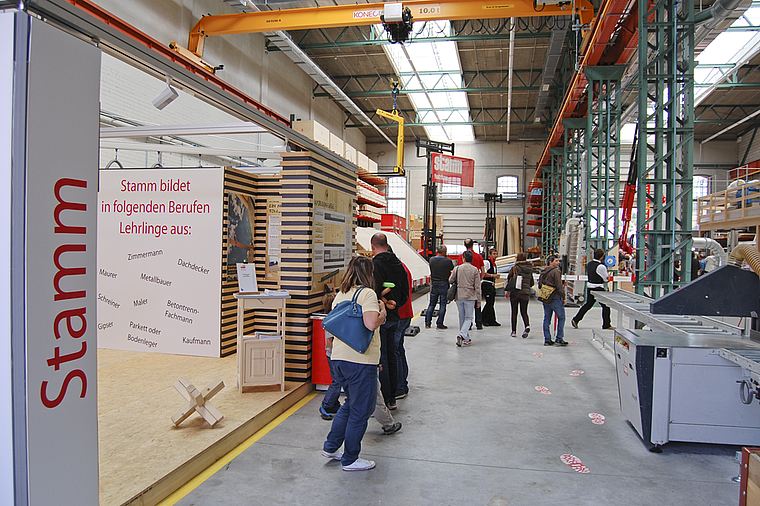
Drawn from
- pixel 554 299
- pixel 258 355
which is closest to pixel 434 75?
pixel 554 299

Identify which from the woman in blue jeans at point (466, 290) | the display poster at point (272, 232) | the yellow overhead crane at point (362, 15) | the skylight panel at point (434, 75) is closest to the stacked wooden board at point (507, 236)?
the skylight panel at point (434, 75)

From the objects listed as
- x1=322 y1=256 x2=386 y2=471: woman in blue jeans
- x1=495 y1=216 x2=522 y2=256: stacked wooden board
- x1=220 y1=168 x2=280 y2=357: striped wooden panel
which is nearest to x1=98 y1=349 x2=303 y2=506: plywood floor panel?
x1=220 y1=168 x2=280 y2=357: striped wooden panel

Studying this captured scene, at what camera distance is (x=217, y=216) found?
6.39 m

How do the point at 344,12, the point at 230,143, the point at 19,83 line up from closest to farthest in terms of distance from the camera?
the point at 19,83 < the point at 344,12 < the point at 230,143

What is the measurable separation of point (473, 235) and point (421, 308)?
46.2 ft

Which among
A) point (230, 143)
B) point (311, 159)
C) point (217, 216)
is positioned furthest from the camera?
point (230, 143)

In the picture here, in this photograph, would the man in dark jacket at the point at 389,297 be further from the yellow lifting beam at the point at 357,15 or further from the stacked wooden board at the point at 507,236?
the stacked wooden board at the point at 507,236

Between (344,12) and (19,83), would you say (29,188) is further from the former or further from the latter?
(344,12)

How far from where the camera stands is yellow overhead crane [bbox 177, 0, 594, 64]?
10.4 m

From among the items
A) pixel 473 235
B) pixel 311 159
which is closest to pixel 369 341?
pixel 311 159

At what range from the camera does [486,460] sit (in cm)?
377

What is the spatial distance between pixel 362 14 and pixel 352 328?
369 inches

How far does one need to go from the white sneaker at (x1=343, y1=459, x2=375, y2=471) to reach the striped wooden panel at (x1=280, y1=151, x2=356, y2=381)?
1.90m

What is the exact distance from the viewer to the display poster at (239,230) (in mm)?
6492
